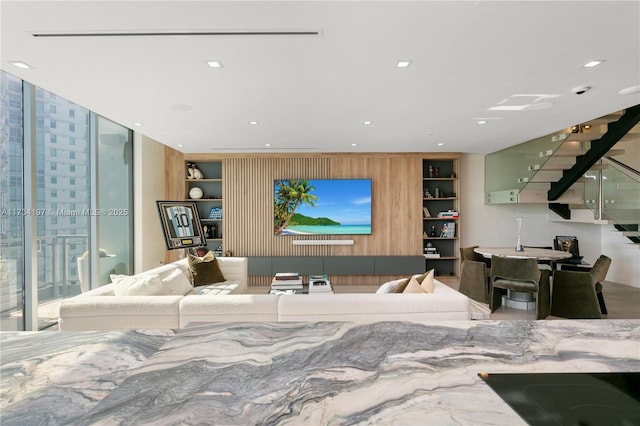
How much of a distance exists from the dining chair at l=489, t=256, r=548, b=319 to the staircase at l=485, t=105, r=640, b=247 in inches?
74.0

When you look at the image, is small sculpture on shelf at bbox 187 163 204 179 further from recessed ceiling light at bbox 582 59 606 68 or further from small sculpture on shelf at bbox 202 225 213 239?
recessed ceiling light at bbox 582 59 606 68

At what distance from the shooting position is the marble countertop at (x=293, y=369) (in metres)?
0.67

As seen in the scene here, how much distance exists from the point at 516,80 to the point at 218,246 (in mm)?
5398

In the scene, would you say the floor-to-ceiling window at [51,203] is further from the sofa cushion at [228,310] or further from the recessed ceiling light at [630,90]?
the recessed ceiling light at [630,90]

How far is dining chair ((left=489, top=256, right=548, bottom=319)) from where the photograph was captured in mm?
4055

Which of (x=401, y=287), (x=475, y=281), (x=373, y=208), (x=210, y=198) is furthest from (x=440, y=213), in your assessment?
(x=210, y=198)

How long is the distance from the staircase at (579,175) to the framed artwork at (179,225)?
16.0 feet

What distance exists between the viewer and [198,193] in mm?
6379

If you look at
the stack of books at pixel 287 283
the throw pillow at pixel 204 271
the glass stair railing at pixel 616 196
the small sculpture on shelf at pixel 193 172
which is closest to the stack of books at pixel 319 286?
the stack of books at pixel 287 283

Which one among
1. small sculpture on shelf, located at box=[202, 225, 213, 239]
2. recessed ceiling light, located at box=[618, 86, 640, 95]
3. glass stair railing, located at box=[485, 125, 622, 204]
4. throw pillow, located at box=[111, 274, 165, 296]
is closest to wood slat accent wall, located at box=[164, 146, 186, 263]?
small sculpture on shelf, located at box=[202, 225, 213, 239]

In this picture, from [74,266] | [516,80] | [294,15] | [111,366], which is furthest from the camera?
[74,266]

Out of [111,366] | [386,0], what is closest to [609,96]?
[386,0]

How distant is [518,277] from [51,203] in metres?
5.48

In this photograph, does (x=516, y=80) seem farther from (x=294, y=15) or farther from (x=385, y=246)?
(x=385, y=246)
